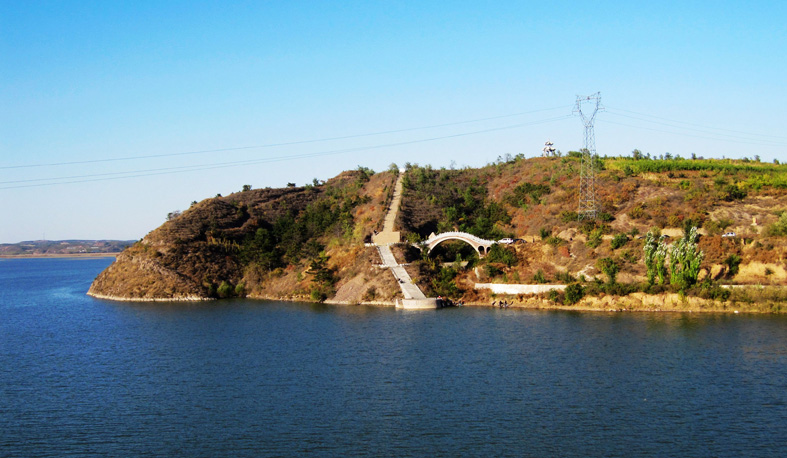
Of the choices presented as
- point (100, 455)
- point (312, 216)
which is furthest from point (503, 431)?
point (312, 216)

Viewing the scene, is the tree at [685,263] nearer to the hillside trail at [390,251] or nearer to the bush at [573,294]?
the bush at [573,294]

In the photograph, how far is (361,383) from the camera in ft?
155

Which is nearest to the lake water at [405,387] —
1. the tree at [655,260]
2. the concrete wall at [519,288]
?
the tree at [655,260]

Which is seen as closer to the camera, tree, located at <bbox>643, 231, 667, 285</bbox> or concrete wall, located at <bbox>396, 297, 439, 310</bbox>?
tree, located at <bbox>643, 231, 667, 285</bbox>

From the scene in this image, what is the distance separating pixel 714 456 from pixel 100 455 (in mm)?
31069

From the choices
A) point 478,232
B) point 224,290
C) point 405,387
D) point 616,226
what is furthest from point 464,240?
point 405,387

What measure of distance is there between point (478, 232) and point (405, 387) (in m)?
61.1

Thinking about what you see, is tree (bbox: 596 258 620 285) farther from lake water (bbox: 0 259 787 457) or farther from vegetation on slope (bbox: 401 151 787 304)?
lake water (bbox: 0 259 787 457)

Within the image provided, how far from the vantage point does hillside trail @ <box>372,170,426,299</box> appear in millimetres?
86062

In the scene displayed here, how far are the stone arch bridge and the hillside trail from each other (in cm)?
552

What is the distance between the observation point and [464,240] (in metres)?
97.2

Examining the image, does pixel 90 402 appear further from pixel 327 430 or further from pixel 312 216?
pixel 312 216

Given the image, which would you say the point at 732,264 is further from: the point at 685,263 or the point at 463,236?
the point at 463,236

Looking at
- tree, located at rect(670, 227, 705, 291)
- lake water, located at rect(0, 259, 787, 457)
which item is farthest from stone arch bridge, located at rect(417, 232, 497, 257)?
tree, located at rect(670, 227, 705, 291)
